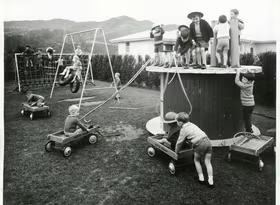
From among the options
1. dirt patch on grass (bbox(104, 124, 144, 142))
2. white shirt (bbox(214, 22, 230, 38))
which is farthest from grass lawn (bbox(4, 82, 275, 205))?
white shirt (bbox(214, 22, 230, 38))

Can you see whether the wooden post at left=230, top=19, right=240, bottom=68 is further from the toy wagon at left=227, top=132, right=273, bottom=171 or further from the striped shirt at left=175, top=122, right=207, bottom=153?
the striped shirt at left=175, top=122, right=207, bottom=153

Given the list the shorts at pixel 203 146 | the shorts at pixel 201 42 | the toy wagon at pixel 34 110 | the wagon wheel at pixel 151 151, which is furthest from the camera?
the toy wagon at pixel 34 110

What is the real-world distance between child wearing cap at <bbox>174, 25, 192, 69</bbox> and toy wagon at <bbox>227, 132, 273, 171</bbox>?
4.84 ft

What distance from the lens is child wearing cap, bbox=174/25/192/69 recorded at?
4.48 m

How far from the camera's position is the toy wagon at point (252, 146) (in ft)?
11.2

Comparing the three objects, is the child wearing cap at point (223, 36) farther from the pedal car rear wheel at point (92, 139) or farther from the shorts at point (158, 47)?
the pedal car rear wheel at point (92, 139)

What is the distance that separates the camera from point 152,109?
6988 millimetres

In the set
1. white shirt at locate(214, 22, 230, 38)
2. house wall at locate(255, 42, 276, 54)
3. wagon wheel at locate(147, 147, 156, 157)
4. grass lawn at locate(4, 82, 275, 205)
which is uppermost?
white shirt at locate(214, 22, 230, 38)

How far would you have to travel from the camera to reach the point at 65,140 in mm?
3865

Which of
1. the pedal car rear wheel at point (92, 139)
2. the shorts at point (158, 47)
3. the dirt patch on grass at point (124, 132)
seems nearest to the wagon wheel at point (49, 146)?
the pedal car rear wheel at point (92, 139)

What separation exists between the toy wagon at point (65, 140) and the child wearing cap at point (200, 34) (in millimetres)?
2047

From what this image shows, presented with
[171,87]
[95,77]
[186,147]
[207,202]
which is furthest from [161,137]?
[95,77]

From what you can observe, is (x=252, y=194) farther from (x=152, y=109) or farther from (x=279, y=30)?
(x=152, y=109)

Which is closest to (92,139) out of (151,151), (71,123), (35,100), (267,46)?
(71,123)
